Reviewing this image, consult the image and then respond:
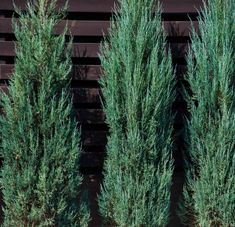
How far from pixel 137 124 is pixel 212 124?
59cm

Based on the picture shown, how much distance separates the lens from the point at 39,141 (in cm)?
425

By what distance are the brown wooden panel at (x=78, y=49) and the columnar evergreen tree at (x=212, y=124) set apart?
87 cm

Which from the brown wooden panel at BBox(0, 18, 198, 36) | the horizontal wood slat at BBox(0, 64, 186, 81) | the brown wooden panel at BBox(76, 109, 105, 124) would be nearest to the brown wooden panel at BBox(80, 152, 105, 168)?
the brown wooden panel at BBox(76, 109, 105, 124)

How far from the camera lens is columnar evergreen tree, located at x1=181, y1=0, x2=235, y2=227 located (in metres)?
4.23

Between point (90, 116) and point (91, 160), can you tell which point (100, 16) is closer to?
point (90, 116)

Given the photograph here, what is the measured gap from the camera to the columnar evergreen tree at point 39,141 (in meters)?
4.18

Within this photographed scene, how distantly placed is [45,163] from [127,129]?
667 mm

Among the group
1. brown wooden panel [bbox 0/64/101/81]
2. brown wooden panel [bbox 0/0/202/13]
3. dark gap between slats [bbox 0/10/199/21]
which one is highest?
brown wooden panel [bbox 0/0/202/13]

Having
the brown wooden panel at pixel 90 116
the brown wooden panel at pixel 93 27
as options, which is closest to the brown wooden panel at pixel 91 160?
the brown wooden panel at pixel 90 116

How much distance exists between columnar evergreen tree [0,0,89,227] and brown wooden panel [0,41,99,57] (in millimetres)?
524

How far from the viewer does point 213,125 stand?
4.31 meters

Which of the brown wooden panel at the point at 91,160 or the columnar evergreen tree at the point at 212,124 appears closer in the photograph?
the columnar evergreen tree at the point at 212,124

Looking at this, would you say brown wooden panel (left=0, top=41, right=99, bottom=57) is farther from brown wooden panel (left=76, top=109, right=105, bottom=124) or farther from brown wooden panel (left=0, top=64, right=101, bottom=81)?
brown wooden panel (left=76, top=109, right=105, bottom=124)

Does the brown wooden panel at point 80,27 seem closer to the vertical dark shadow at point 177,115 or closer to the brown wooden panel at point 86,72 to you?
the brown wooden panel at point 86,72
